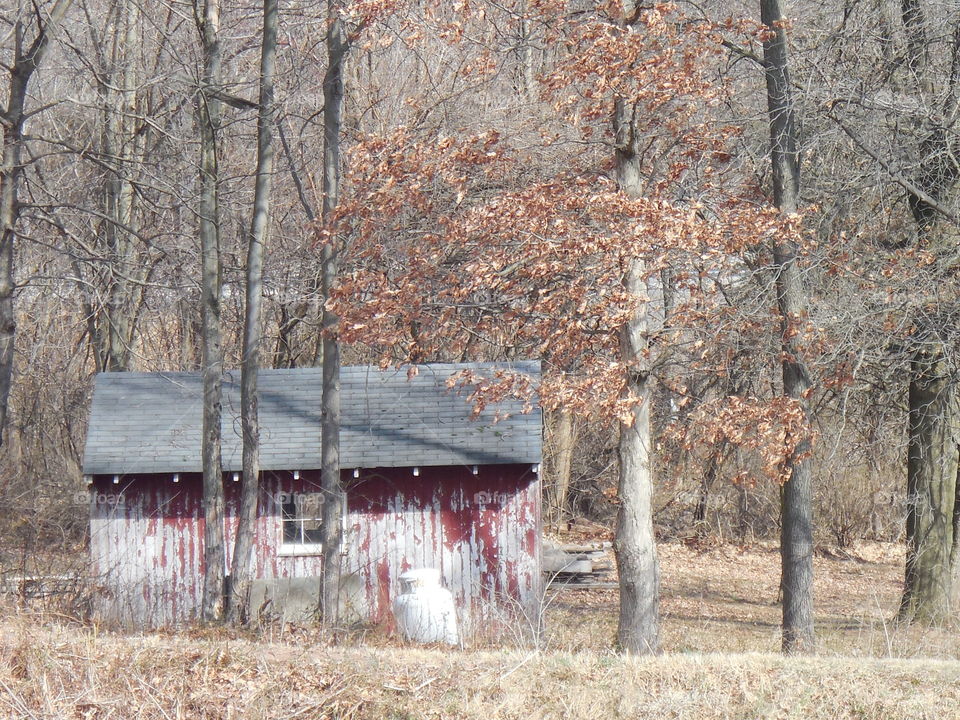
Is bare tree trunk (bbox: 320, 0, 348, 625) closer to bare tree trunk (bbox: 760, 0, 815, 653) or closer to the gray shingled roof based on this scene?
the gray shingled roof

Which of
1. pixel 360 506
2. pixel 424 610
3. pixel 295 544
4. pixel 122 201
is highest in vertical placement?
pixel 122 201

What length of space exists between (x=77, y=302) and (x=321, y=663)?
20137 mm

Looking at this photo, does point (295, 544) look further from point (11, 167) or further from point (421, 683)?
point (421, 683)

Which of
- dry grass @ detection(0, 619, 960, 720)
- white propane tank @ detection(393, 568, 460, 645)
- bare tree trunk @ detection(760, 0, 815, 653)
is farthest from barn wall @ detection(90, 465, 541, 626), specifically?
dry grass @ detection(0, 619, 960, 720)

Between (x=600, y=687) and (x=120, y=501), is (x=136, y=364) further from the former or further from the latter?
(x=600, y=687)

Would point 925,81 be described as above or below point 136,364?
above

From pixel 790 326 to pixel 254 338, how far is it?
7.09 metres

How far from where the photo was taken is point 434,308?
1220 centimetres

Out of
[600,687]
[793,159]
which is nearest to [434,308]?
[793,159]

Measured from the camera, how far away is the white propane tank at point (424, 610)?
480 inches

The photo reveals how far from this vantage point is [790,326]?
1182 centimetres

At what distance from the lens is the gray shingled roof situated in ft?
51.0

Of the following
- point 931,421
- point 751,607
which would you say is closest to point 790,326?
point 931,421

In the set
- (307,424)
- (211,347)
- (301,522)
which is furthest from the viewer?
(307,424)
